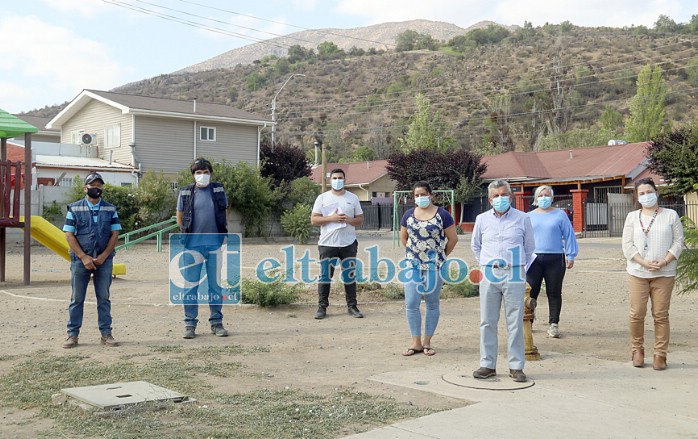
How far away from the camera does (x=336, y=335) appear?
9.08 meters

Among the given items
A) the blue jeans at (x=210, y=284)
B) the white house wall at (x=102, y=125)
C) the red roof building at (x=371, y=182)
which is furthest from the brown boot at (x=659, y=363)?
the red roof building at (x=371, y=182)

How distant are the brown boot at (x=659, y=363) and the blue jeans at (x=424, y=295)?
214 cm

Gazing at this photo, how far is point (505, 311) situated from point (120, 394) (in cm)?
331

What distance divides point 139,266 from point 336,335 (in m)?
11.8

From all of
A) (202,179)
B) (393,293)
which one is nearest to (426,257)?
(202,179)

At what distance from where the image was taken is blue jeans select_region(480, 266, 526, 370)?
6637 mm

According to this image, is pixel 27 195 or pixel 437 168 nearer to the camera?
pixel 27 195

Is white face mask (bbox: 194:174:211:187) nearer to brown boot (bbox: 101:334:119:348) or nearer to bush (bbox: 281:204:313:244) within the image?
brown boot (bbox: 101:334:119:348)

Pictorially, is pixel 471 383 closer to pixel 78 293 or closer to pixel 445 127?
pixel 78 293

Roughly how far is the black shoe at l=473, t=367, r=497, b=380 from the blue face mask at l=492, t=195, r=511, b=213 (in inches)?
56.6

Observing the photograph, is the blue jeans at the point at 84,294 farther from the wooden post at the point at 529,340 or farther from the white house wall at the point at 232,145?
the white house wall at the point at 232,145

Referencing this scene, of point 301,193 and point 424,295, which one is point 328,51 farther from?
point 424,295

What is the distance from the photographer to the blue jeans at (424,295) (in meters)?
7.81

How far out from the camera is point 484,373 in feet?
21.8
